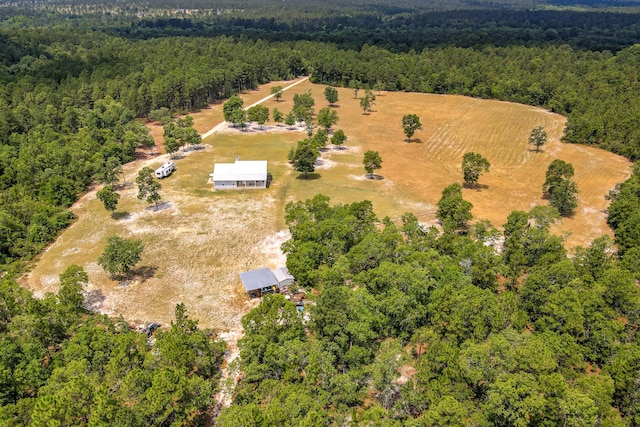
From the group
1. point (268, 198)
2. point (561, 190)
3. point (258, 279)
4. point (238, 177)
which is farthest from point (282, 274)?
point (561, 190)

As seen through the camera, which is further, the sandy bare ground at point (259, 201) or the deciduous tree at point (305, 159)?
the deciduous tree at point (305, 159)

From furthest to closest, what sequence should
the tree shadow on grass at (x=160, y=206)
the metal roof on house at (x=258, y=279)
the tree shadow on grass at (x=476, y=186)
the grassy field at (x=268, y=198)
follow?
the tree shadow on grass at (x=476, y=186), the tree shadow on grass at (x=160, y=206), the grassy field at (x=268, y=198), the metal roof on house at (x=258, y=279)

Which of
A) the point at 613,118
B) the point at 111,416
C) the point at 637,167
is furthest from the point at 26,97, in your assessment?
the point at 613,118

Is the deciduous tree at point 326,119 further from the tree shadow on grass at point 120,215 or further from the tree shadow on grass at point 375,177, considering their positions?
the tree shadow on grass at point 120,215

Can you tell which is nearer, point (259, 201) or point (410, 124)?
point (259, 201)

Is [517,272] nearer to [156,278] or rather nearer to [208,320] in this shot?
[208,320]

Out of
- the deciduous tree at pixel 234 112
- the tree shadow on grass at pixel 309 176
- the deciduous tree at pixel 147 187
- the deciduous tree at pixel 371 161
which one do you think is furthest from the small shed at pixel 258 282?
the deciduous tree at pixel 234 112

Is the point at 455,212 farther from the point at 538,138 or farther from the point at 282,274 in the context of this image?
the point at 538,138
